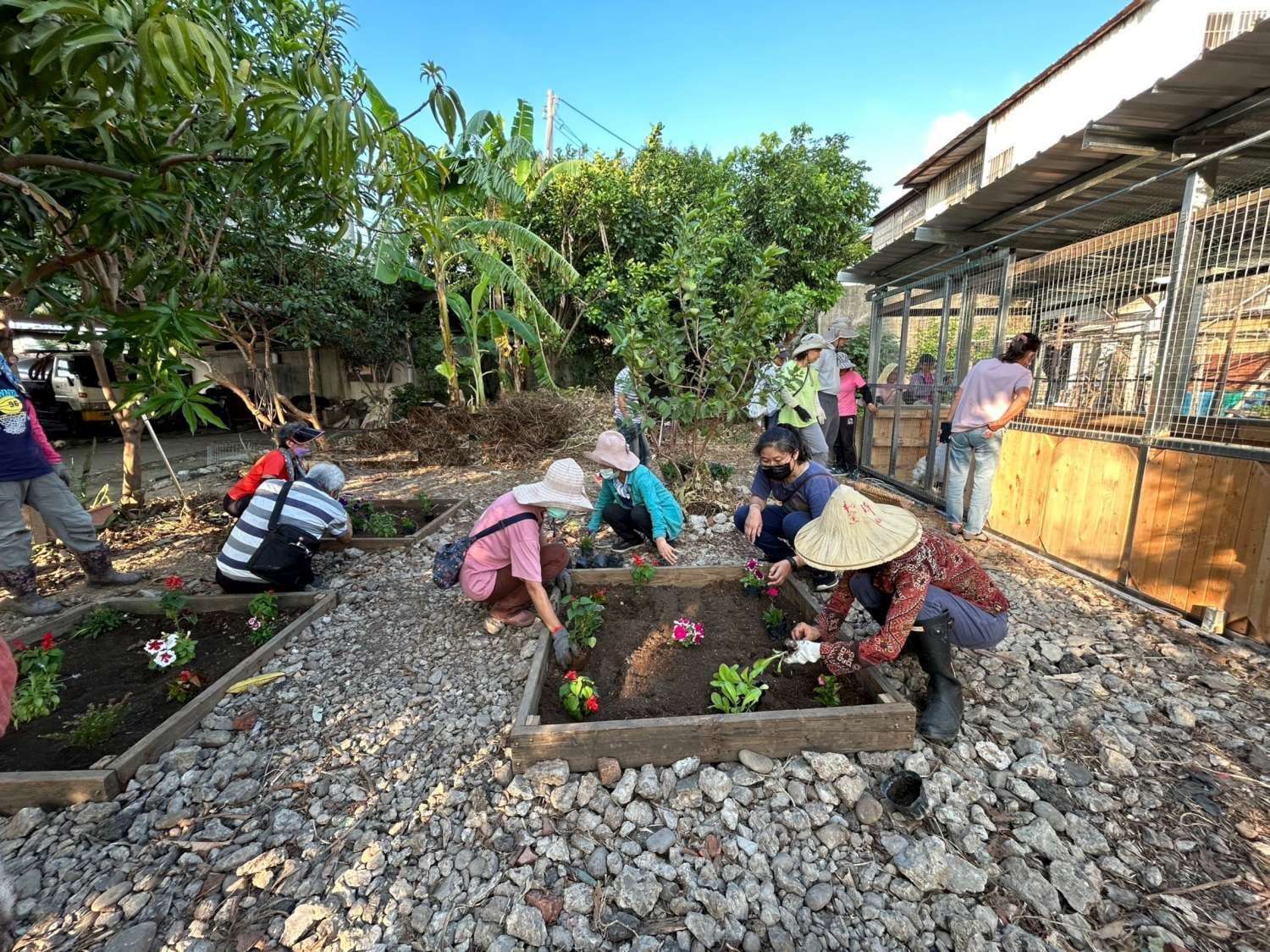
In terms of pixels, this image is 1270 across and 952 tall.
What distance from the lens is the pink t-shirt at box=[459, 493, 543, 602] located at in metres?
2.87

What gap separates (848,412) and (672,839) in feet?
19.2

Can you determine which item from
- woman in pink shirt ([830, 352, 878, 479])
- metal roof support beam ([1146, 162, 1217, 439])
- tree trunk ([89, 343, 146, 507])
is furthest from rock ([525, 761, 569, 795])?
woman in pink shirt ([830, 352, 878, 479])

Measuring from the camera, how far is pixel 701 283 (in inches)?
194

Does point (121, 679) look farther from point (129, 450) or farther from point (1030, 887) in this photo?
point (1030, 887)

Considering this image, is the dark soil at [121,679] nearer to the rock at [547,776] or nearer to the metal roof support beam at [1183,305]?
the rock at [547,776]

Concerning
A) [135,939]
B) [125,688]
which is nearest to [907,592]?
[135,939]

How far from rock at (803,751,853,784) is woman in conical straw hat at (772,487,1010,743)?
32cm

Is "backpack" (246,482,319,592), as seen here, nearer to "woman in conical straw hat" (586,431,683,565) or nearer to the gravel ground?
the gravel ground

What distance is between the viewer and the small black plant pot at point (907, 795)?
1929mm

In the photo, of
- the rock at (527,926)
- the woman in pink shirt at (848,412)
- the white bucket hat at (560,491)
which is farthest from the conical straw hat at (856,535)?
the woman in pink shirt at (848,412)

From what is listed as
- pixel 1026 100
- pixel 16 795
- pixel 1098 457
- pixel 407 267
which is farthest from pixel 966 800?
pixel 1026 100

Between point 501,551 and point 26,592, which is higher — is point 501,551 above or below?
above

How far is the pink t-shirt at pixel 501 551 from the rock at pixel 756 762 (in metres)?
1.28

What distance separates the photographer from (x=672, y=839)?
1901mm
